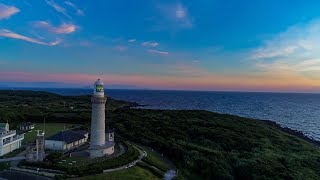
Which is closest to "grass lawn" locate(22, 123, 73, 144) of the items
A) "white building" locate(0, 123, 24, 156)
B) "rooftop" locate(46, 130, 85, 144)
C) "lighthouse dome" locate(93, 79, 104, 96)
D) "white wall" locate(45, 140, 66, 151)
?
"white building" locate(0, 123, 24, 156)

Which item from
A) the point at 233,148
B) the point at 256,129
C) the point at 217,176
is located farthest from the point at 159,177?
the point at 256,129

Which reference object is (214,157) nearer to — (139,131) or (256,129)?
(139,131)

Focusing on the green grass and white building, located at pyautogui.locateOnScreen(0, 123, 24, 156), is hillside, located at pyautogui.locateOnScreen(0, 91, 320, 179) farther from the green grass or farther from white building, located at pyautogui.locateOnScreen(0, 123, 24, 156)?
the green grass

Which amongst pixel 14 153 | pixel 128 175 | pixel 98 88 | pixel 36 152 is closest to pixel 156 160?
pixel 128 175

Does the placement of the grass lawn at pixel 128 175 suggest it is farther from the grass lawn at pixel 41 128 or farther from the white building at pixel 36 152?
the grass lawn at pixel 41 128

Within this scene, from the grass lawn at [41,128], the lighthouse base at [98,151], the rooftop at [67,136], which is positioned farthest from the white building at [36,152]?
the grass lawn at [41,128]

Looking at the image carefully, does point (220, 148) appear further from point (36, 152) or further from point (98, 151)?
point (36, 152)
